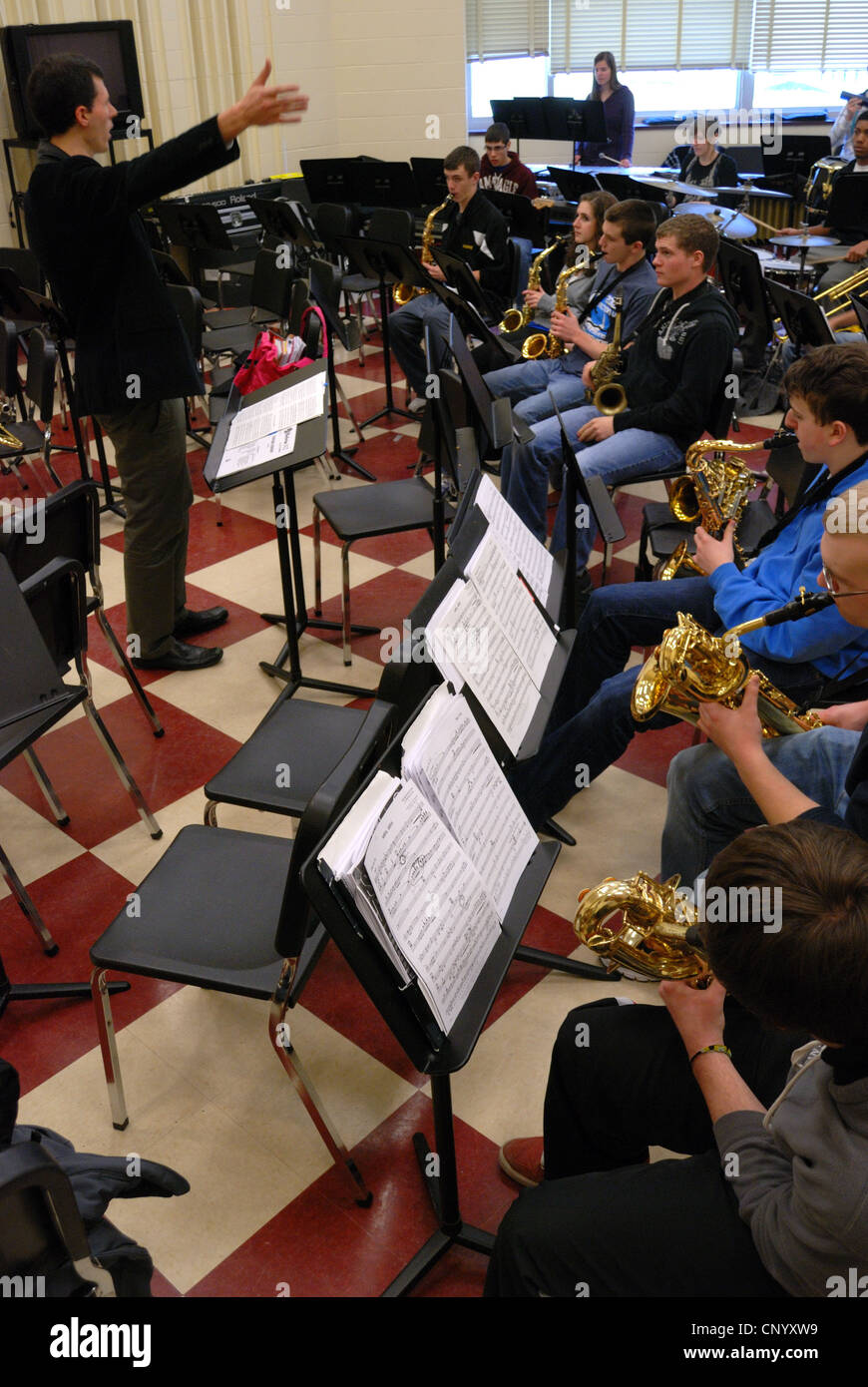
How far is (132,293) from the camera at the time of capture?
122 inches

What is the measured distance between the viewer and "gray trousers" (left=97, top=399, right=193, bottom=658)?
10.8 ft

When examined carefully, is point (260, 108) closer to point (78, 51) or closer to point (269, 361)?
point (269, 361)

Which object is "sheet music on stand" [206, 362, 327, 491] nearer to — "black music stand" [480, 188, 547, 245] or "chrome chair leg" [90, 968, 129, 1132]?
"chrome chair leg" [90, 968, 129, 1132]

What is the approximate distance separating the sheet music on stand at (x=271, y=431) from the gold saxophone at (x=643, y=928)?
1.42 metres

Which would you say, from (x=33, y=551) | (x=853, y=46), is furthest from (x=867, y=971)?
(x=853, y=46)

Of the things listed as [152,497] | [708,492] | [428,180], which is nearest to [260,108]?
[152,497]

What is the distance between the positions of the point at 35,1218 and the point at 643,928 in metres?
1.03

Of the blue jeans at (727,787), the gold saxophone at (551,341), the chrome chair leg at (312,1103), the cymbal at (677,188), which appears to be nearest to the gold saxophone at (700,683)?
the blue jeans at (727,787)

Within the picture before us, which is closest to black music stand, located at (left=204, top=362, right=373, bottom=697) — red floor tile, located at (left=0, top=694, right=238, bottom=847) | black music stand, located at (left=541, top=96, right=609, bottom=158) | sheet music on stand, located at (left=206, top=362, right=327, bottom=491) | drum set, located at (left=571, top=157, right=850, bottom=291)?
sheet music on stand, located at (left=206, top=362, right=327, bottom=491)

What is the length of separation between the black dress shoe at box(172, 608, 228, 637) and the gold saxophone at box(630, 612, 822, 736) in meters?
2.01

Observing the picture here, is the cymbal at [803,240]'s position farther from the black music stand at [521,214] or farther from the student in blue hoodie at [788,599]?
the student in blue hoodie at [788,599]

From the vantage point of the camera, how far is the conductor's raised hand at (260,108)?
8.83 feet

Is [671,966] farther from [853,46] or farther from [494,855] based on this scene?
[853,46]
